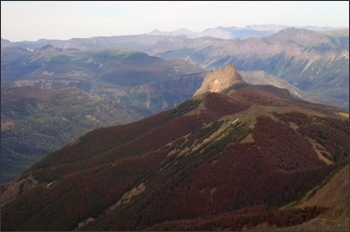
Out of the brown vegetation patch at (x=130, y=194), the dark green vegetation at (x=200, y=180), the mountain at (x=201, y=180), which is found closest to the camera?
the mountain at (x=201, y=180)

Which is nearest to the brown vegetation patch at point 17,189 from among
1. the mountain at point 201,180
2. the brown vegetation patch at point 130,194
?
the mountain at point 201,180

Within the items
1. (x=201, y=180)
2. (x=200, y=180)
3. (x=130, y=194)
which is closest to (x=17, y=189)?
(x=130, y=194)

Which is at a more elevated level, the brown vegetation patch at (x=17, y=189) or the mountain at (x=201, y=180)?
the mountain at (x=201, y=180)

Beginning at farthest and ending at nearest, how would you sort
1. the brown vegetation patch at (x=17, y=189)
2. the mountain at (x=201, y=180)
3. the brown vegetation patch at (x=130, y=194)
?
the brown vegetation patch at (x=17, y=189), the brown vegetation patch at (x=130, y=194), the mountain at (x=201, y=180)

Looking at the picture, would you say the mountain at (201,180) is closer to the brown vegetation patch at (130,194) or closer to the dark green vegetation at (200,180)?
the dark green vegetation at (200,180)

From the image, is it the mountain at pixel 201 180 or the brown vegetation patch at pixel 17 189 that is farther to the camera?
the brown vegetation patch at pixel 17 189

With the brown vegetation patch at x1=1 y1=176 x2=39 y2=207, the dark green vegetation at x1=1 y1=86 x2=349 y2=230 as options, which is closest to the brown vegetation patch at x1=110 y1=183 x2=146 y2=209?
the dark green vegetation at x1=1 y1=86 x2=349 y2=230
